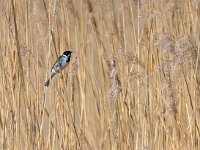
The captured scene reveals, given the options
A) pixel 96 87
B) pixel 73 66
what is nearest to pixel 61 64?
pixel 96 87

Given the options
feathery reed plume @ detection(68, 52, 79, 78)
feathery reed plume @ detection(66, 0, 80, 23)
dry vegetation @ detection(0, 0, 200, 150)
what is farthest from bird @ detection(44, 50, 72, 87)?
feathery reed plume @ detection(68, 52, 79, 78)

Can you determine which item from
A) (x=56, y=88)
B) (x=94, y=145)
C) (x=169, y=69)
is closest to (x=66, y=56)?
(x=56, y=88)

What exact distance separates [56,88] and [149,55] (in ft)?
1.38

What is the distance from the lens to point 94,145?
269 cm

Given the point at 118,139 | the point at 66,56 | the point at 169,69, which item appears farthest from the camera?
the point at 66,56

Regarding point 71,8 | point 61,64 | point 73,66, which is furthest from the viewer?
point 71,8

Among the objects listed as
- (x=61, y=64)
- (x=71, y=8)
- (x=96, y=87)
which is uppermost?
(x=71, y=8)

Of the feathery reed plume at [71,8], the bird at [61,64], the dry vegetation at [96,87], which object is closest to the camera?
the dry vegetation at [96,87]

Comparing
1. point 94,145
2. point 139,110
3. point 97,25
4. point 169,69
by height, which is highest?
point 97,25

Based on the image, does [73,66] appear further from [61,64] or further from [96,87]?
[96,87]

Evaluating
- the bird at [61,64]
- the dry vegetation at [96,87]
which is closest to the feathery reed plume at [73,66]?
the dry vegetation at [96,87]

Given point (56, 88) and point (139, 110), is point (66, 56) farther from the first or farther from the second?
point (139, 110)

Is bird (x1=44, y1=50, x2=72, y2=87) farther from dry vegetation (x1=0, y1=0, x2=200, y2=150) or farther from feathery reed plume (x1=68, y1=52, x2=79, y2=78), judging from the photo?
feathery reed plume (x1=68, y1=52, x2=79, y2=78)

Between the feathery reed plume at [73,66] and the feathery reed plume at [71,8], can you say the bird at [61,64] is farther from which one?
the feathery reed plume at [73,66]
